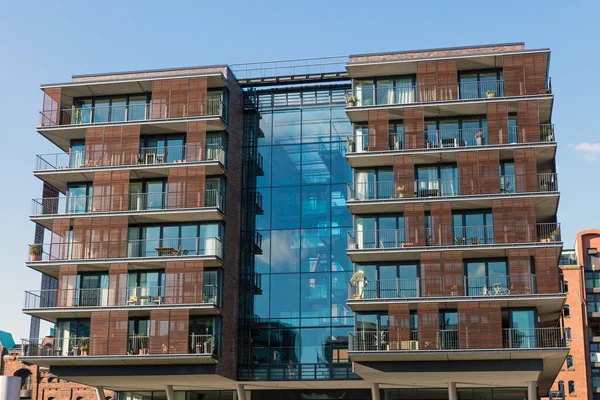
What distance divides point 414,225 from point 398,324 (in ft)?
17.8

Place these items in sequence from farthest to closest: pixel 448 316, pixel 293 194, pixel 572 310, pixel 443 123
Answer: pixel 572 310 → pixel 293 194 → pixel 443 123 → pixel 448 316

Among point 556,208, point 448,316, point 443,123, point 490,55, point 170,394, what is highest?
point 490,55

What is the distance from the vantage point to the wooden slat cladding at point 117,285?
166 ft

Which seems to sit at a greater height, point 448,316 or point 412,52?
point 412,52

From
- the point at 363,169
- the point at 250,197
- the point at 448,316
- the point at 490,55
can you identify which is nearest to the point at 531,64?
the point at 490,55

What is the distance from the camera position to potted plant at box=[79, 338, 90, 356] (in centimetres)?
5038

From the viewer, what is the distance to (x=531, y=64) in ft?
164

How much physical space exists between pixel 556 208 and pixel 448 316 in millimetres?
8458

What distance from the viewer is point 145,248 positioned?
52031mm

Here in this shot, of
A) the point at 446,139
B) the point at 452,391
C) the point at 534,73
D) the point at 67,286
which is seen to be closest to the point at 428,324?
the point at 452,391

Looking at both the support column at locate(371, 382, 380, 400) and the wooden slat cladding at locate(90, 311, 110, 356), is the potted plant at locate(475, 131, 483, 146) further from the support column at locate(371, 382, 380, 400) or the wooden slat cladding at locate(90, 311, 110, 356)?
the wooden slat cladding at locate(90, 311, 110, 356)

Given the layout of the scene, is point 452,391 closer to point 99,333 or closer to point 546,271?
point 546,271

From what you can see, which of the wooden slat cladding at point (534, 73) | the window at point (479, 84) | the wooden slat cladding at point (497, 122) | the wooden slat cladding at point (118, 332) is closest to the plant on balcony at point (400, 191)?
the wooden slat cladding at point (497, 122)

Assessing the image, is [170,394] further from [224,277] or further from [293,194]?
[293,194]
